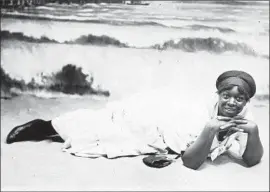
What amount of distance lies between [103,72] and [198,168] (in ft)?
1.64

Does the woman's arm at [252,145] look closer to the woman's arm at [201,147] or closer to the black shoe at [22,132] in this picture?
the woman's arm at [201,147]

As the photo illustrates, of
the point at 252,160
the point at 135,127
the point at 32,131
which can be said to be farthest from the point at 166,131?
the point at 32,131

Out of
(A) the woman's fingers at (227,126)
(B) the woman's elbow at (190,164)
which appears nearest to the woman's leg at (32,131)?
(B) the woman's elbow at (190,164)

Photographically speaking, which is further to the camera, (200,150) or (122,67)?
(122,67)

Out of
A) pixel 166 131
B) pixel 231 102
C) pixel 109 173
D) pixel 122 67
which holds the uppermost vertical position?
pixel 122 67

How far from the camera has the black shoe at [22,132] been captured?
1.42 metres

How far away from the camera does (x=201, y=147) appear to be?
137 cm

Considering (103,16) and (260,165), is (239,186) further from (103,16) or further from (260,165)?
(103,16)

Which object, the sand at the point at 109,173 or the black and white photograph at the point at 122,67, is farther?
the black and white photograph at the point at 122,67

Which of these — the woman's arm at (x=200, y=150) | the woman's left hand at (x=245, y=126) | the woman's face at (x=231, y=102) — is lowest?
the woman's arm at (x=200, y=150)

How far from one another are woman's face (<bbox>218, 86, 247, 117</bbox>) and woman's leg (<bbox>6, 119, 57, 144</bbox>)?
25.4 inches

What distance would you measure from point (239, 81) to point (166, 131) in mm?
321

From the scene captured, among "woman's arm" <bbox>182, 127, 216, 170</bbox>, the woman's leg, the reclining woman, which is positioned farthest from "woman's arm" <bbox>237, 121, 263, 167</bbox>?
the woman's leg

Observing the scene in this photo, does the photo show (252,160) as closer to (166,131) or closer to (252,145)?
(252,145)
